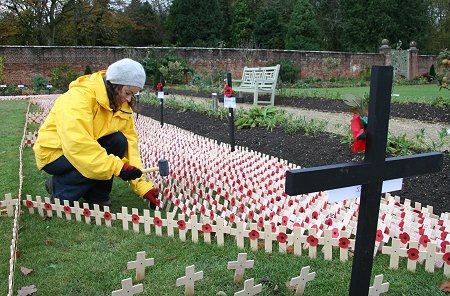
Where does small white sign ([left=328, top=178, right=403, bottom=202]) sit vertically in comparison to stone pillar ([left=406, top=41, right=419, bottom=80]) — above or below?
below

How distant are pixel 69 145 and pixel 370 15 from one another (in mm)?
37852

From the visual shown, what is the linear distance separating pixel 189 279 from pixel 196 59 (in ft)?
84.3

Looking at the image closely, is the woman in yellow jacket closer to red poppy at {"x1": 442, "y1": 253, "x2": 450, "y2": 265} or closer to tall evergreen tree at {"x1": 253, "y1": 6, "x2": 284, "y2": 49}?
red poppy at {"x1": 442, "y1": 253, "x2": 450, "y2": 265}

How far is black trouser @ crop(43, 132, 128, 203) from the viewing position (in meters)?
3.73

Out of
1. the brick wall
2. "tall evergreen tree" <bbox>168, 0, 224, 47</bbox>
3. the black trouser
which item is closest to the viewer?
the black trouser

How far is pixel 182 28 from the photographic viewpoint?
34.8 meters

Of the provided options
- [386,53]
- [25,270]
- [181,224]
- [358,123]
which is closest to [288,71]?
[386,53]

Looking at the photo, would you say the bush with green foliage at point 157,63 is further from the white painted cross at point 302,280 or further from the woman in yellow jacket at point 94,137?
the white painted cross at point 302,280

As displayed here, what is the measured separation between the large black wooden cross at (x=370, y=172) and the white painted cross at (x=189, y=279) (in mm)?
760

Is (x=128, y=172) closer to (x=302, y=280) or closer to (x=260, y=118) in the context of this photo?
(x=302, y=280)

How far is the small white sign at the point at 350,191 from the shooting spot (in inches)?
71.1

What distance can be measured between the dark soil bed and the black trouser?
0.44 m

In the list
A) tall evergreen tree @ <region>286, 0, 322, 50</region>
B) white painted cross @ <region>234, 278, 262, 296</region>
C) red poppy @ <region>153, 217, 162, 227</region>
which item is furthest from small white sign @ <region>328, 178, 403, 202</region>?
tall evergreen tree @ <region>286, 0, 322, 50</region>

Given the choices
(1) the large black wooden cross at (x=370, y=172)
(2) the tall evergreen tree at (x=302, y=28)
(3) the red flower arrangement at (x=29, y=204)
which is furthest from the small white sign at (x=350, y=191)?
(2) the tall evergreen tree at (x=302, y=28)
